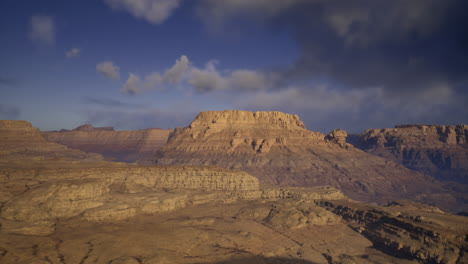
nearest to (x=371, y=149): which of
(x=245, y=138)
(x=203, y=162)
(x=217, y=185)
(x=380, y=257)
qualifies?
(x=245, y=138)

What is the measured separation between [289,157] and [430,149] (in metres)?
102

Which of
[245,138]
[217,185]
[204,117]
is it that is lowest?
[217,185]

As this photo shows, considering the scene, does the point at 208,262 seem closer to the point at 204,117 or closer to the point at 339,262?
the point at 339,262

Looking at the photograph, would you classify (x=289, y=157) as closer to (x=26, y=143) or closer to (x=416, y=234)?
(x=416, y=234)

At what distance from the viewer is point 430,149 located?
17712 cm

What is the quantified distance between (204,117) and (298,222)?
330 ft

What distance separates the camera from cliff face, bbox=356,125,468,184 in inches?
6448

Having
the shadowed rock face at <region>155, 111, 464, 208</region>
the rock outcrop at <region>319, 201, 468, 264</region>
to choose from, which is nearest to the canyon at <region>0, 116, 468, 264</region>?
the rock outcrop at <region>319, 201, 468, 264</region>

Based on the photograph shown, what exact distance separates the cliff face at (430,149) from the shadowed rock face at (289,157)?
3283cm

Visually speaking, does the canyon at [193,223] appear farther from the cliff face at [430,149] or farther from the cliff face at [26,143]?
the cliff face at [430,149]

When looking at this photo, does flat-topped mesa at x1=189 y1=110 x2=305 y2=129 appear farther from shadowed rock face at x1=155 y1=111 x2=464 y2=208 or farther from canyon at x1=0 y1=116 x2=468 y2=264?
canyon at x1=0 y1=116 x2=468 y2=264

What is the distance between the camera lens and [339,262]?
113ft

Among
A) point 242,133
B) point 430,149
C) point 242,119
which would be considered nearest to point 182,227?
point 242,133

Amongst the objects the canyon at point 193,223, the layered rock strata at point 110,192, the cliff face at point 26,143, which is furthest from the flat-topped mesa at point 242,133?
the layered rock strata at point 110,192
